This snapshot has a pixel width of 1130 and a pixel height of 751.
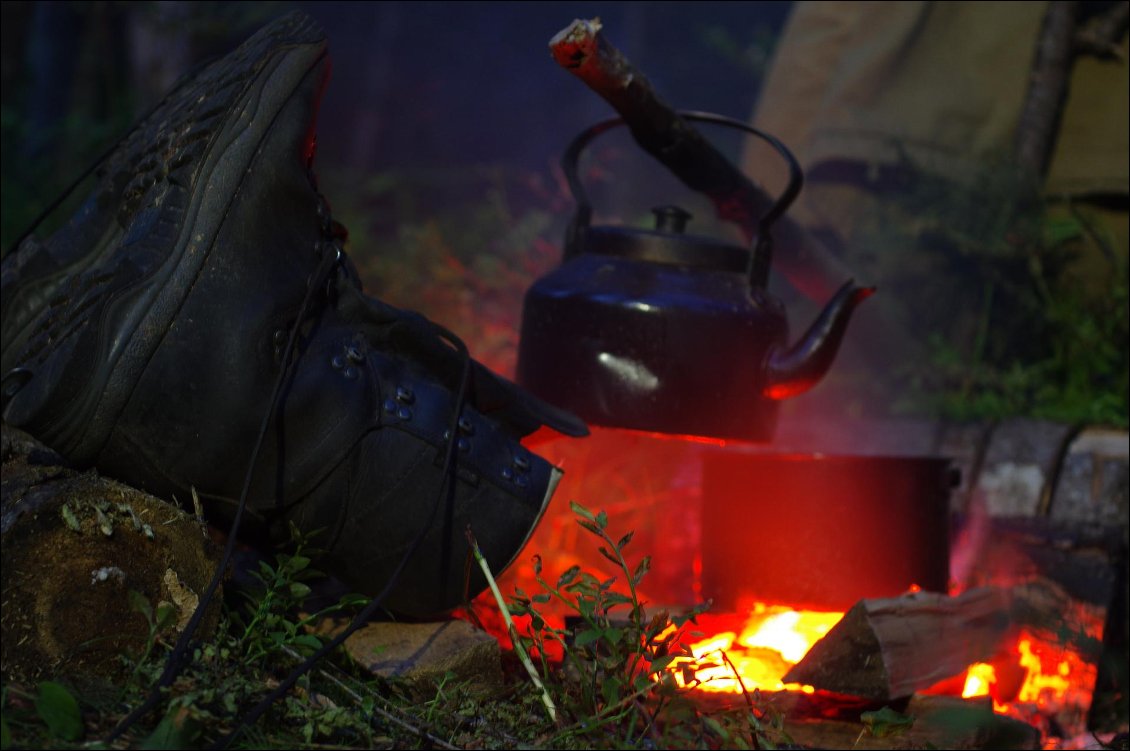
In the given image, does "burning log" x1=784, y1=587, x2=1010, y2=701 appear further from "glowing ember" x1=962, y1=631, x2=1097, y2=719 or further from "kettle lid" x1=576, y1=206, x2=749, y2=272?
"kettle lid" x1=576, y1=206, x2=749, y2=272

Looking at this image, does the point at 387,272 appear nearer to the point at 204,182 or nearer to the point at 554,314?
the point at 554,314

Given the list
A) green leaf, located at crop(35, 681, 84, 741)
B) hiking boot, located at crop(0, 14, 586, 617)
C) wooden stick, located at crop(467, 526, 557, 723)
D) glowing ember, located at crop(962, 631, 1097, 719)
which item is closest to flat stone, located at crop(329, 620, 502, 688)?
hiking boot, located at crop(0, 14, 586, 617)

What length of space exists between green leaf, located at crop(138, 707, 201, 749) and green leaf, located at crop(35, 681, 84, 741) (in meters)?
0.09

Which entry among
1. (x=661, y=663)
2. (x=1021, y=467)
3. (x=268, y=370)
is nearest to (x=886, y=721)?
(x=661, y=663)

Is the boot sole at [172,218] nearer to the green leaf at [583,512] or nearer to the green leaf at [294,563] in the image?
the green leaf at [294,563]

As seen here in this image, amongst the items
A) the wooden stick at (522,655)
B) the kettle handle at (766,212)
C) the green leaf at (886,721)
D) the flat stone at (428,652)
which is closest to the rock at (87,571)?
the flat stone at (428,652)

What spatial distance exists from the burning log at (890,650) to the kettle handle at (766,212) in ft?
3.20

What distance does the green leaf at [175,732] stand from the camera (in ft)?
4.67

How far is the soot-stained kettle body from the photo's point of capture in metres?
2.71

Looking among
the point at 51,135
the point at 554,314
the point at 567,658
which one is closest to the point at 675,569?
the point at 554,314

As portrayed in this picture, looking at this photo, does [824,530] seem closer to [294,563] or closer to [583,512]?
[583,512]

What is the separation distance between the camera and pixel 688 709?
69.0 inches

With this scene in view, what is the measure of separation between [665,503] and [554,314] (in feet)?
3.63

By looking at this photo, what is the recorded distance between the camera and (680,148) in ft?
9.59
